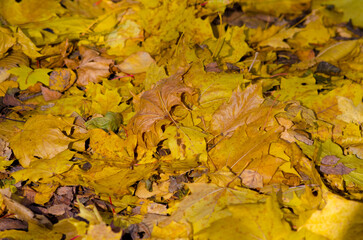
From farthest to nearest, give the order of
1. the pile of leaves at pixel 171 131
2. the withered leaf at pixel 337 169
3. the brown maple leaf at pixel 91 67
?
the brown maple leaf at pixel 91 67, the withered leaf at pixel 337 169, the pile of leaves at pixel 171 131

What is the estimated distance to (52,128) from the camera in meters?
1.72

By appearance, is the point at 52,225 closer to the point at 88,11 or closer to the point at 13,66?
the point at 13,66

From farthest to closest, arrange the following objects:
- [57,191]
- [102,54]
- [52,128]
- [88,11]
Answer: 1. [88,11]
2. [102,54]
3. [52,128]
4. [57,191]

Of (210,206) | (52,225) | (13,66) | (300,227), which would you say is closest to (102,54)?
(13,66)

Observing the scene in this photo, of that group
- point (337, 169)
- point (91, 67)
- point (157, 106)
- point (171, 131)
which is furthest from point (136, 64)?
point (337, 169)

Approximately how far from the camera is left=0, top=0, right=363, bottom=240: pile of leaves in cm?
135

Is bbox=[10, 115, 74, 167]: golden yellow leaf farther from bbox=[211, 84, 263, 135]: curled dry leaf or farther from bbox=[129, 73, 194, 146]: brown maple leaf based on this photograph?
bbox=[211, 84, 263, 135]: curled dry leaf

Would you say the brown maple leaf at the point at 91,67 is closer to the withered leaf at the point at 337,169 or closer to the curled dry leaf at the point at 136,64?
the curled dry leaf at the point at 136,64

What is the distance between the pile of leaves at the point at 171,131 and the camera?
4.42 feet

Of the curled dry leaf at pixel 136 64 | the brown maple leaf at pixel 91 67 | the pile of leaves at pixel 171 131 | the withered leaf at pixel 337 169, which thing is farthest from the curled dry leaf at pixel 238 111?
the brown maple leaf at pixel 91 67

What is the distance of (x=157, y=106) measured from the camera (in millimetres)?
1696

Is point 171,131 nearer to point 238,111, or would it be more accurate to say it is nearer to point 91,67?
point 238,111

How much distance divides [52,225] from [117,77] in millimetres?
1092

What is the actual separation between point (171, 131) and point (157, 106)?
0.15 meters
